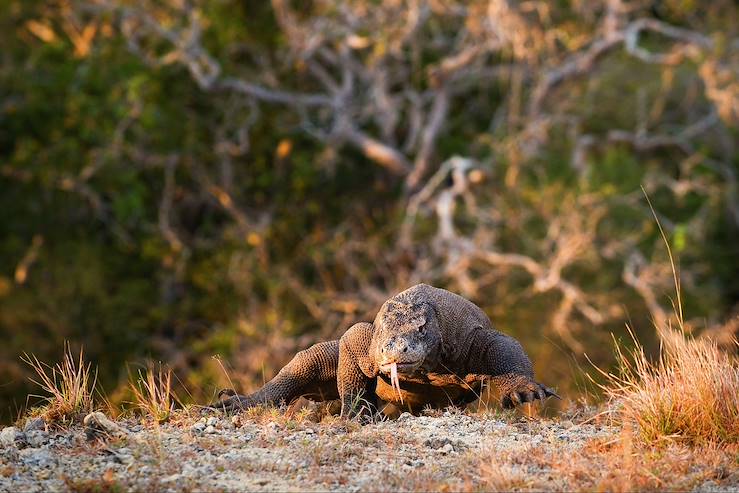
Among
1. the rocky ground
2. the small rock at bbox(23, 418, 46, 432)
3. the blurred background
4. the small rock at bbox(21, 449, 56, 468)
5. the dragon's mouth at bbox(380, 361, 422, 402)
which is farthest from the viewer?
the blurred background

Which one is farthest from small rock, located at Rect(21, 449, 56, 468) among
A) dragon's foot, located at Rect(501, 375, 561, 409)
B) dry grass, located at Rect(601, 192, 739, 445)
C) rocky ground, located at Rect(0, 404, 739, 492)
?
dry grass, located at Rect(601, 192, 739, 445)

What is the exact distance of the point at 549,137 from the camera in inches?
659

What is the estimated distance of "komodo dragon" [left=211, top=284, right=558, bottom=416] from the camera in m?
5.66

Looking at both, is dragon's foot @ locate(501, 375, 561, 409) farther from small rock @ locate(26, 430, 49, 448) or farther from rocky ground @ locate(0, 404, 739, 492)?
small rock @ locate(26, 430, 49, 448)

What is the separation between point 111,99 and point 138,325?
314 centimetres

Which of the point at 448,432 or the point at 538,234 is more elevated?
the point at 448,432

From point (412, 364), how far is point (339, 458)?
Result: 35.1 inches

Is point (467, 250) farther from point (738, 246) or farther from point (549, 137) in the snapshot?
point (738, 246)

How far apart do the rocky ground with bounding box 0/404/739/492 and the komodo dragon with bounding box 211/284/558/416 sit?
31 cm

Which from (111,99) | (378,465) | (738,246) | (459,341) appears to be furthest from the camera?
(738,246)

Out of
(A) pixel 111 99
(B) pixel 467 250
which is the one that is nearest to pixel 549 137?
(B) pixel 467 250

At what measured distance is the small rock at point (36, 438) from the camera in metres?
5.08

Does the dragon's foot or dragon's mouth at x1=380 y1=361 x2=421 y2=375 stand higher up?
dragon's mouth at x1=380 y1=361 x2=421 y2=375

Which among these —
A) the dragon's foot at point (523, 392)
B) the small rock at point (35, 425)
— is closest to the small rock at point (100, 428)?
the small rock at point (35, 425)
